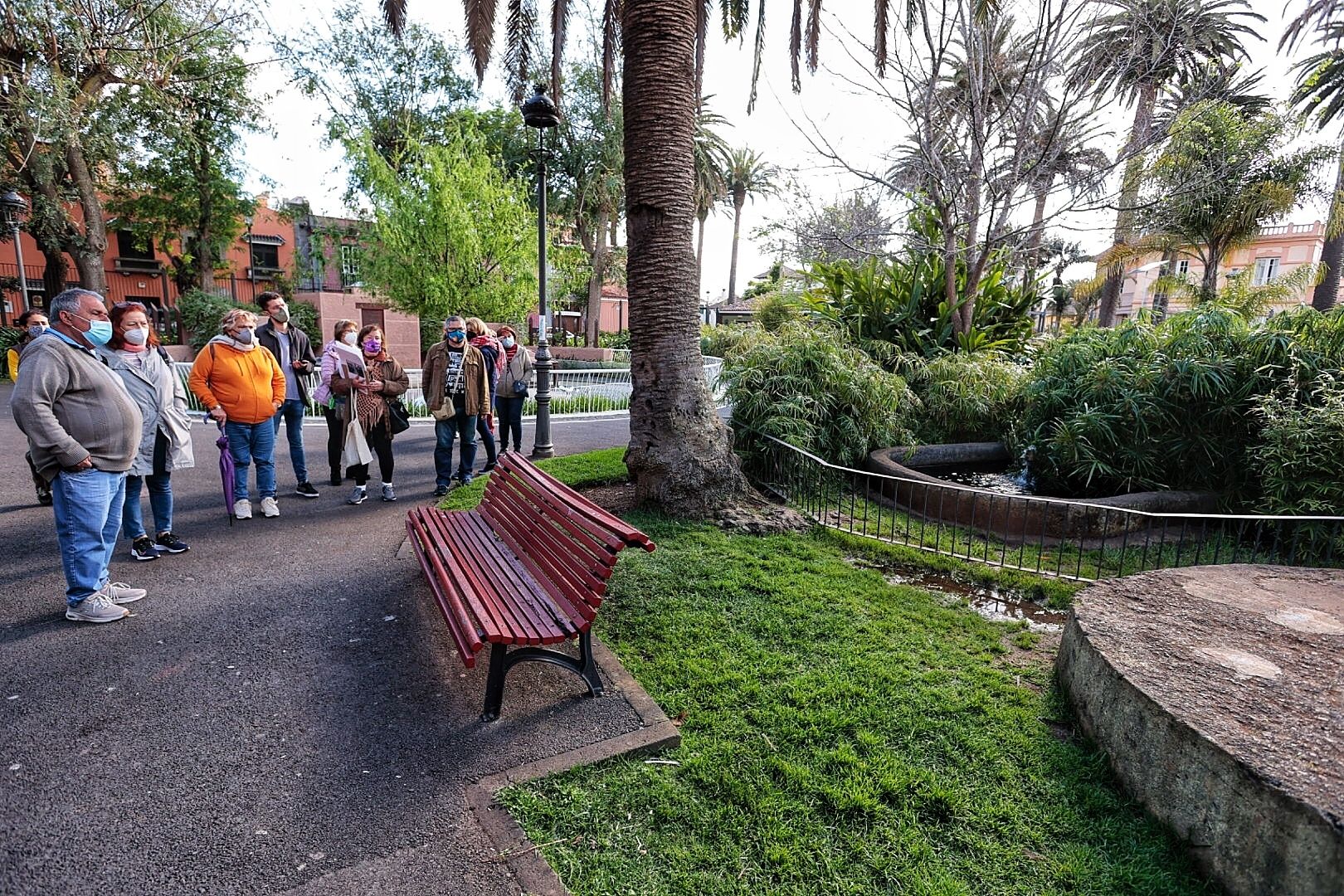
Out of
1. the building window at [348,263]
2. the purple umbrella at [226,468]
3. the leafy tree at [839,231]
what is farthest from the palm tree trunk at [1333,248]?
the building window at [348,263]

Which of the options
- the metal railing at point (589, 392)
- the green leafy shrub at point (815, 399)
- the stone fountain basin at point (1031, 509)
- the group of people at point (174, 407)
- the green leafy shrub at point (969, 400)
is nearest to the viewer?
the group of people at point (174, 407)

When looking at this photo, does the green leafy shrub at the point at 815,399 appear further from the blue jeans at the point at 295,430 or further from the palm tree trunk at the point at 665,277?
the blue jeans at the point at 295,430

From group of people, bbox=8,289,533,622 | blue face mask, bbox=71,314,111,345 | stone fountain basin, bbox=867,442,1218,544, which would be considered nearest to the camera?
group of people, bbox=8,289,533,622

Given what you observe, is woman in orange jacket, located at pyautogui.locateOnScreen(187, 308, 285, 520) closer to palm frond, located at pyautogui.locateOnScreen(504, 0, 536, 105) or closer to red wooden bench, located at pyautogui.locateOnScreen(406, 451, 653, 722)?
red wooden bench, located at pyautogui.locateOnScreen(406, 451, 653, 722)

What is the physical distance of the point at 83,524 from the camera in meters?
3.86

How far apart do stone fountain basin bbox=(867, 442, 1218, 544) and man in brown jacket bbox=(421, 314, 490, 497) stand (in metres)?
4.03

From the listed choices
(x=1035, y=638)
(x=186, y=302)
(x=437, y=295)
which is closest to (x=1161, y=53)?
(x=1035, y=638)

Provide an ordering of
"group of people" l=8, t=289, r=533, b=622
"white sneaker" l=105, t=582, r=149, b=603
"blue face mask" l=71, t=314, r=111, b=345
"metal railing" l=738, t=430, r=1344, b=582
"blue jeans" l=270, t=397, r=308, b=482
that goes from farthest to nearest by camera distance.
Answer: "blue jeans" l=270, t=397, r=308, b=482
"metal railing" l=738, t=430, r=1344, b=582
"white sneaker" l=105, t=582, r=149, b=603
"blue face mask" l=71, t=314, r=111, b=345
"group of people" l=8, t=289, r=533, b=622

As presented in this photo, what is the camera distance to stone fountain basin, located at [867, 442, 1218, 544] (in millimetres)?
5879

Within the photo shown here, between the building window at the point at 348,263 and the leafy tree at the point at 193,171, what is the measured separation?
4810mm

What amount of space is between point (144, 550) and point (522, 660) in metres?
3.51

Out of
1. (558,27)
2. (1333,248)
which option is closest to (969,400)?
(558,27)

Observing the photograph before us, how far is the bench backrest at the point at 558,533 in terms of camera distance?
3.13 m

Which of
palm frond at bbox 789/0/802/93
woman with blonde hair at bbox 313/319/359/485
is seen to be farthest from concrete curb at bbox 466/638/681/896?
palm frond at bbox 789/0/802/93
